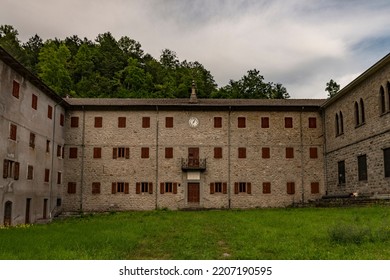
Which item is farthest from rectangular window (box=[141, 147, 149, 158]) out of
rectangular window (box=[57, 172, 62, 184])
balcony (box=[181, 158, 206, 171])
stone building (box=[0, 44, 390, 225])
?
rectangular window (box=[57, 172, 62, 184])

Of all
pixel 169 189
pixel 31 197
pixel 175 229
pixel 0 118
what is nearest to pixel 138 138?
pixel 169 189

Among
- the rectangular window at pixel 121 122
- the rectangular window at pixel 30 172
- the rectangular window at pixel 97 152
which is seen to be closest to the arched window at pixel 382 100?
the rectangular window at pixel 121 122

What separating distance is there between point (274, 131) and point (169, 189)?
10.5 meters

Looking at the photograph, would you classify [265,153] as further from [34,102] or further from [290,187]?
[34,102]

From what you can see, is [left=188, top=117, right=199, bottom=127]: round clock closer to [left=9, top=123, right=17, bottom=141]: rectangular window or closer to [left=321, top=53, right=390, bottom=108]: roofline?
[left=321, top=53, right=390, bottom=108]: roofline

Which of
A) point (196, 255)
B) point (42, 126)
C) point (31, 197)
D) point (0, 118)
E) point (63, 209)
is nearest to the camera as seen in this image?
point (196, 255)

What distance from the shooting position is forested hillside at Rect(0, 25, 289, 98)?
62.0 m

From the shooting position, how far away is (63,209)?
3319 centimetres

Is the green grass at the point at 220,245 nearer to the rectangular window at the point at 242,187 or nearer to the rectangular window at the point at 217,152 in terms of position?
the rectangular window at the point at 242,187

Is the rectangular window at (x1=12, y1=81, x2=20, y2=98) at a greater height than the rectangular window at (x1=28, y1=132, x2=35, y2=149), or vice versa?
the rectangular window at (x1=12, y1=81, x2=20, y2=98)

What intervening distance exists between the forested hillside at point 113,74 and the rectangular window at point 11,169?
110 feet

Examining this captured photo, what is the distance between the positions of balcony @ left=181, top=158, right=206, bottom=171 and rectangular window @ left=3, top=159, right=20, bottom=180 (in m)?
13.5

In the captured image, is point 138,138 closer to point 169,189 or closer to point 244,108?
point 169,189

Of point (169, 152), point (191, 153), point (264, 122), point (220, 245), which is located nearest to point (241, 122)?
point (264, 122)
